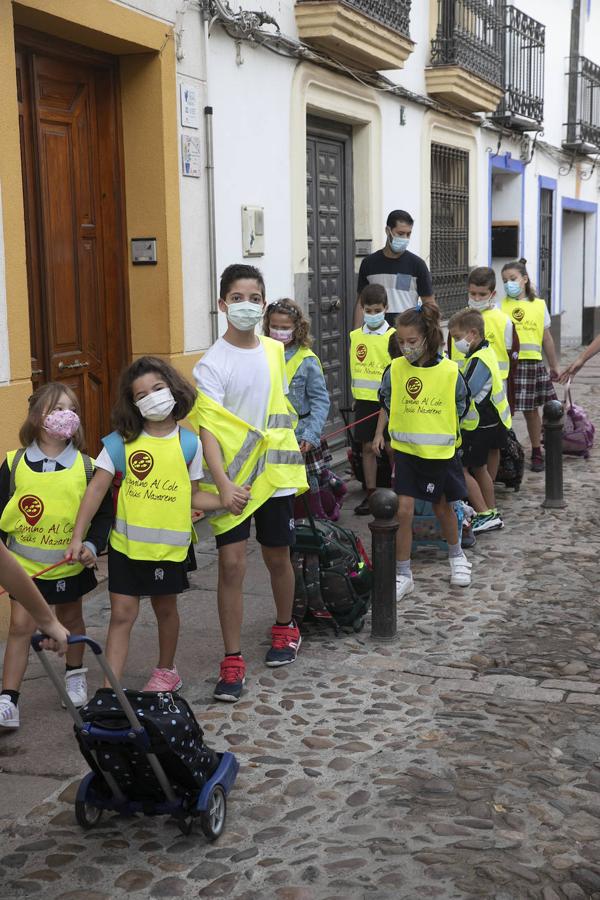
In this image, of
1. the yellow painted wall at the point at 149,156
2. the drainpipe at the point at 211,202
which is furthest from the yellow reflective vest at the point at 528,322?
the yellow painted wall at the point at 149,156

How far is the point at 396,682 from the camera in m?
4.89

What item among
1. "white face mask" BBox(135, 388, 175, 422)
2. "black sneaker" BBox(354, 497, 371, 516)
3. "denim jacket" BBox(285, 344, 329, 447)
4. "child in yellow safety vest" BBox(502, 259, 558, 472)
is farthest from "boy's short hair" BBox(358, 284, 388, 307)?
"white face mask" BBox(135, 388, 175, 422)

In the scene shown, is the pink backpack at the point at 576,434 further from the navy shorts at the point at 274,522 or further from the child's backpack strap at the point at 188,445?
the child's backpack strap at the point at 188,445

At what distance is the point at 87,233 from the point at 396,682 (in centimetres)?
345

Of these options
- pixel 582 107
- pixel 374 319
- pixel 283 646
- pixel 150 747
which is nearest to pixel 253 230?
pixel 374 319

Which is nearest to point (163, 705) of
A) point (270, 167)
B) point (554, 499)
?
point (554, 499)

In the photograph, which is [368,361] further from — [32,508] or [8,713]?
[8,713]

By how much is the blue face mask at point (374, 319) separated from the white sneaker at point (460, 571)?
199 centimetres

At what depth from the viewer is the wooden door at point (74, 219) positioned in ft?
20.7

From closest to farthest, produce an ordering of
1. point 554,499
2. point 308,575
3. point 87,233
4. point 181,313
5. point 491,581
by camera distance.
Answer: point 308,575
point 491,581
point 87,233
point 181,313
point 554,499

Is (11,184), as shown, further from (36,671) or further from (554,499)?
(554,499)

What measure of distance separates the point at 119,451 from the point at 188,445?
265 millimetres

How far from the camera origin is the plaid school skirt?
370 inches

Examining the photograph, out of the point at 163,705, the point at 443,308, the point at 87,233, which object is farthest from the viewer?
the point at 443,308
